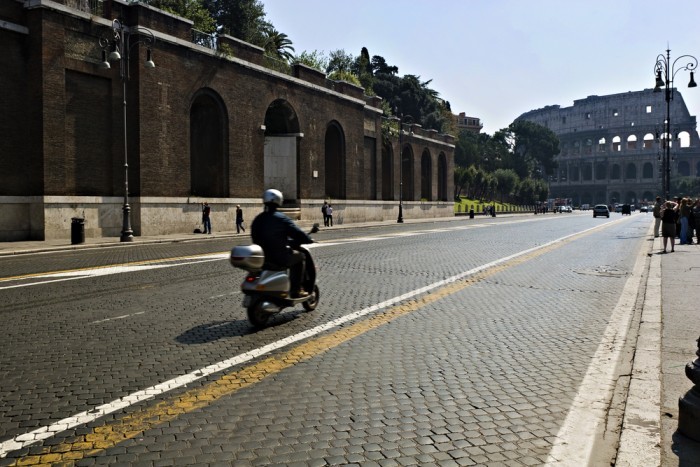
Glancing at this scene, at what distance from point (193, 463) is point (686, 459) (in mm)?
2821

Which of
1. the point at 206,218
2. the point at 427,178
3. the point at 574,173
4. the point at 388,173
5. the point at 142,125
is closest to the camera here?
the point at 142,125

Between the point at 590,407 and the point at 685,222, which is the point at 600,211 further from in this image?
the point at 590,407

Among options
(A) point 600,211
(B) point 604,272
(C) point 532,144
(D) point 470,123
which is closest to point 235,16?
(A) point 600,211

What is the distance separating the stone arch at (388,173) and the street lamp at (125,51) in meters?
29.9

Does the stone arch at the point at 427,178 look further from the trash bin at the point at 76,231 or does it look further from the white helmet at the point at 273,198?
the white helmet at the point at 273,198

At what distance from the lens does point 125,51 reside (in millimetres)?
26547

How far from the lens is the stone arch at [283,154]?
39219 millimetres

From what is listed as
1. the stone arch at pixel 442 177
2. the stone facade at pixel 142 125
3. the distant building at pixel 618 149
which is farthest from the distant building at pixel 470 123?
the stone facade at pixel 142 125

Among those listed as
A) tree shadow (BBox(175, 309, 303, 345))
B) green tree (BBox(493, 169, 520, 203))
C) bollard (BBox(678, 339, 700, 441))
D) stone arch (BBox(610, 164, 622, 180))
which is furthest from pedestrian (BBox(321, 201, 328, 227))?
stone arch (BBox(610, 164, 622, 180))

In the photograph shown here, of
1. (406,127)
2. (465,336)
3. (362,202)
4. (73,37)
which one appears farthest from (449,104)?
(465,336)

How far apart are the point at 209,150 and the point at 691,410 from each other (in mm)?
31824

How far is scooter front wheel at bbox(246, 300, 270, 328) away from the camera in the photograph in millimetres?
6785

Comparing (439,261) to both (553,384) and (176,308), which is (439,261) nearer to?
(176,308)

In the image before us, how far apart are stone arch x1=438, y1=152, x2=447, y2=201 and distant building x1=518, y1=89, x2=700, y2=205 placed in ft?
298
